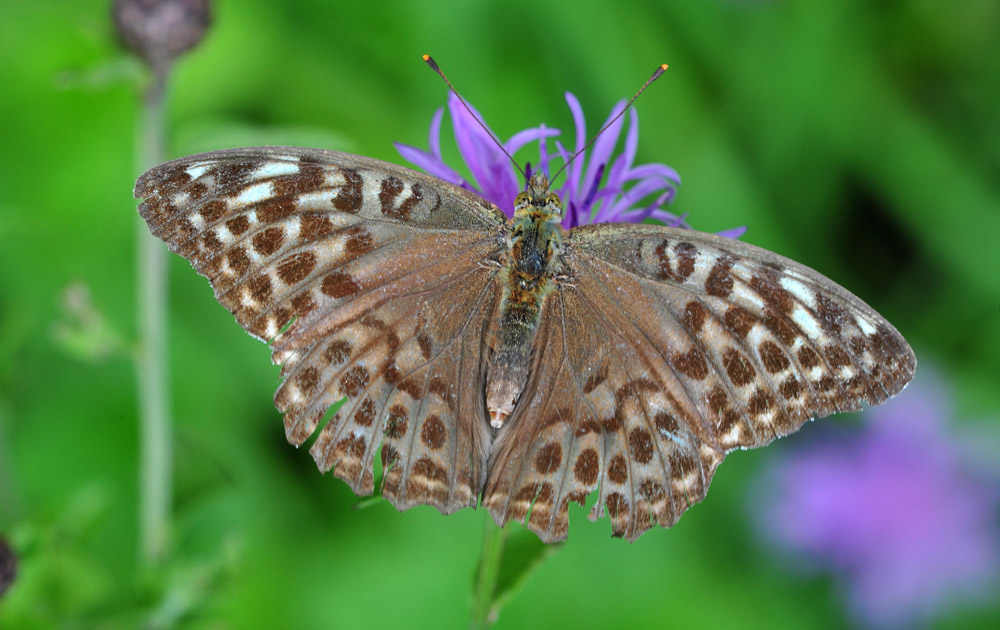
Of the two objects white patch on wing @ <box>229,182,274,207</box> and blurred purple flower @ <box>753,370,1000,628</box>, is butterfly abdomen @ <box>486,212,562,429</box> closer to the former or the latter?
white patch on wing @ <box>229,182,274,207</box>

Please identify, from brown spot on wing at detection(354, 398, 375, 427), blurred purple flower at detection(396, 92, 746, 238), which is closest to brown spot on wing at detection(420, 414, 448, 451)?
brown spot on wing at detection(354, 398, 375, 427)

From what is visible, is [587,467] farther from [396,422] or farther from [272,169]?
[272,169]

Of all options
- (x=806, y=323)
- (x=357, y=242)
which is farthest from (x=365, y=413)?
(x=806, y=323)

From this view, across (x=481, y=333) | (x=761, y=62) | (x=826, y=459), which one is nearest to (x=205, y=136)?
(x=481, y=333)

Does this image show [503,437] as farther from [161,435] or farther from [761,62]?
[761,62]

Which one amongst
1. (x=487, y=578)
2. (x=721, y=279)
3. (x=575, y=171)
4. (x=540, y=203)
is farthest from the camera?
(x=575, y=171)

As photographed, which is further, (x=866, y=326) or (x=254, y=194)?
(x=254, y=194)
